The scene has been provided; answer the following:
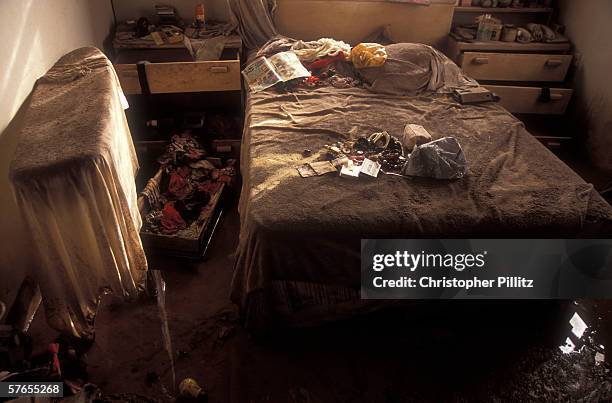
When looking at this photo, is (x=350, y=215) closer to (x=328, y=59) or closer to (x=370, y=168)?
(x=370, y=168)

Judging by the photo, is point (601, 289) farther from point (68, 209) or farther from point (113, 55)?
point (113, 55)

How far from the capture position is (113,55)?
290 centimetres

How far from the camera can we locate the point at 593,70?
9.98 ft

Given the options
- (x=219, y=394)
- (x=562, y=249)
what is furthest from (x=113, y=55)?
(x=562, y=249)

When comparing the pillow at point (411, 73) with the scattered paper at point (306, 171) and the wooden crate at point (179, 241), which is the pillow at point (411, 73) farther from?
the wooden crate at point (179, 241)

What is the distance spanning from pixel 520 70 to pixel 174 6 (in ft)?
8.73

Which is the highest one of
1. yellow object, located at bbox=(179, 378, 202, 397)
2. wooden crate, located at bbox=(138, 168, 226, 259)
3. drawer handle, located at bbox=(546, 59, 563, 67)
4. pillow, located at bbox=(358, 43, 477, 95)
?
pillow, located at bbox=(358, 43, 477, 95)

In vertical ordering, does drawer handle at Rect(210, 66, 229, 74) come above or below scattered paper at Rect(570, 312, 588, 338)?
above

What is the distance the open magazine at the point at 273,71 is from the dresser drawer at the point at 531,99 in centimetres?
150

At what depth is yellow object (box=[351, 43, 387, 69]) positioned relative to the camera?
2.55m

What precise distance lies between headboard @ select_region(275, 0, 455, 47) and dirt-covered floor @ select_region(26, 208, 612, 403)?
219 centimetres

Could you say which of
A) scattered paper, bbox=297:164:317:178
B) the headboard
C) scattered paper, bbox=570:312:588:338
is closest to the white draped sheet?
scattered paper, bbox=297:164:317:178

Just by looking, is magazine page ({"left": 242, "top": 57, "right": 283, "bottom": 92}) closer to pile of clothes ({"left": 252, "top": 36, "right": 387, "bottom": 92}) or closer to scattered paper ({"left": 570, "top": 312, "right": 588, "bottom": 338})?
pile of clothes ({"left": 252, "top": 36, "right": 387, "bottom": 92})
